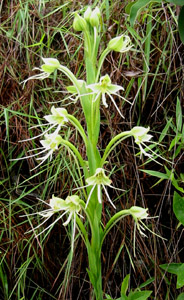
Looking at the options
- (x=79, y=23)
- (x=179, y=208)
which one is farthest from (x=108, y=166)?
(x=79, y=23)

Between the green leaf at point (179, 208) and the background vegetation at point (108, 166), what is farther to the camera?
the background vegetation at point (108, 166)

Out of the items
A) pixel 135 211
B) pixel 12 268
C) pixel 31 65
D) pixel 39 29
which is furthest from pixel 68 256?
pixel 39 29

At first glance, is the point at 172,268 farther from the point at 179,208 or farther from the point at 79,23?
the point at 79,23

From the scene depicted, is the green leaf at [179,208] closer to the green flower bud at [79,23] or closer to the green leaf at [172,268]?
the green leaf at [172,268]

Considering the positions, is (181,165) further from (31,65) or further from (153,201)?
(31,65)

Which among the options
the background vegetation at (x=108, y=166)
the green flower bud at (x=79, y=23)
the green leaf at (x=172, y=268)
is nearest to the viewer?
the green flower bud at (x=79, y=23)

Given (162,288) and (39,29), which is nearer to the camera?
(162,288)

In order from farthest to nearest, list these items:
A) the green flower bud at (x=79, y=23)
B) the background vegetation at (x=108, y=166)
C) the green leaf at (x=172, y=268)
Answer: the background vegetation at (x=108, y=166) < the green leaf at (x=172, y=268) < the green flower bud at (x=79, y=23)

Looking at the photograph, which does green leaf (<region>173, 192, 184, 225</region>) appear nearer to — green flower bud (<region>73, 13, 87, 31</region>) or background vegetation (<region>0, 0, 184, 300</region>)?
background vegetation (<region>0, 0, 184, 300</region>)

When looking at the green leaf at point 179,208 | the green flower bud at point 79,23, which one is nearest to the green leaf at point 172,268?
the green leaf at point 179,208
